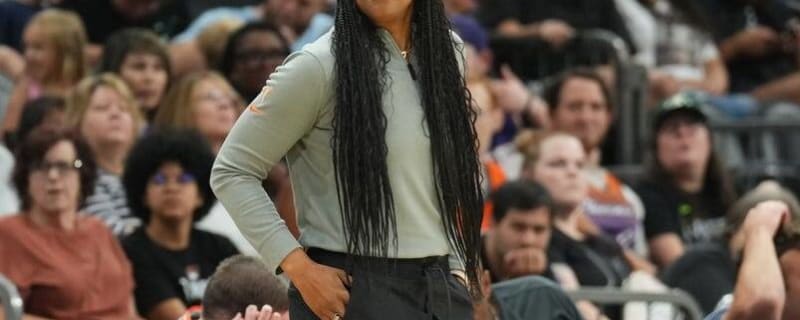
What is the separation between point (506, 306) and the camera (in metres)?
6.25

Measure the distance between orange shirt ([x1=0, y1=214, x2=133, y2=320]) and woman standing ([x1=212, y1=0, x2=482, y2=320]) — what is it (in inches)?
114

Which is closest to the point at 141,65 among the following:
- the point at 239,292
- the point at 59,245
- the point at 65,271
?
the point at 59,245

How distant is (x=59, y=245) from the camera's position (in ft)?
22.9

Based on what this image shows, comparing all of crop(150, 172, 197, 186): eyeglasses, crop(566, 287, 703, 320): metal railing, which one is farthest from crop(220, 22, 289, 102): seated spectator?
crop(566, 287, 703, 320): metal railing

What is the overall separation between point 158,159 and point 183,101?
3.62ft

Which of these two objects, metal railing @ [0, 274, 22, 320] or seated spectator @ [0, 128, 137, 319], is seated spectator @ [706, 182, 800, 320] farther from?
seated spectator @ [0, 128, 137, 319]

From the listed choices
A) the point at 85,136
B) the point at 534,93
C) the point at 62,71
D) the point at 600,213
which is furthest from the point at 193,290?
the point at 534,93

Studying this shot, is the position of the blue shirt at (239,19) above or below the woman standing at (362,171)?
below

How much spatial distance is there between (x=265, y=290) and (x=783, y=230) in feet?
5.95

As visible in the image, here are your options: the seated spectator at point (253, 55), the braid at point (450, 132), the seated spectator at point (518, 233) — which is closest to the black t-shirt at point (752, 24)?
the seated spectator at point (253, 55)

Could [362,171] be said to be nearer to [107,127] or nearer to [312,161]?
[312,161]

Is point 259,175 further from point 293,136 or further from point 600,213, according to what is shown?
point 600,213

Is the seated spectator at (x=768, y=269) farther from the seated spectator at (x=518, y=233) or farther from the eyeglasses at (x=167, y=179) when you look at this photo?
the eyeglasses at (x=167, y=179)

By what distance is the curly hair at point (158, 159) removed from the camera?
24.7 ft
